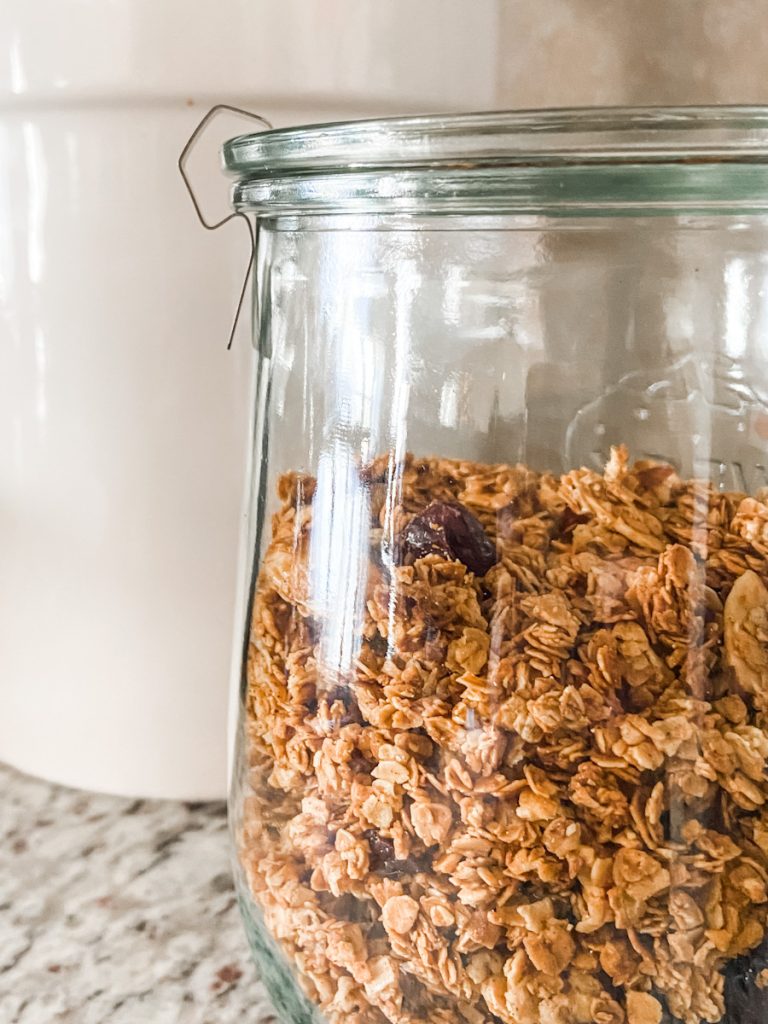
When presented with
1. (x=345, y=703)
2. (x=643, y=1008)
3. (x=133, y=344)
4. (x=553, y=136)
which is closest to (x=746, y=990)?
(x=643, y=1008)

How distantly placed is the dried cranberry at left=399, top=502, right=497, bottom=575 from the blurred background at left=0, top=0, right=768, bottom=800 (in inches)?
8.2

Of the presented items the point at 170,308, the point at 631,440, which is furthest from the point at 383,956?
the point at 170,308

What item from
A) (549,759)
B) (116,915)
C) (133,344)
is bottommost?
(116,915)

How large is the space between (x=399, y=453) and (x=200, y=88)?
0.74 feet

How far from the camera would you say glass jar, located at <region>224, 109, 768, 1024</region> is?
0.91 feet

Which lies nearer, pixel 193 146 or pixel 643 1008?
pixel 643 1008

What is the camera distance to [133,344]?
0.48m

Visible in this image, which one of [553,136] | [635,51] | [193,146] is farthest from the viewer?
[635,51]

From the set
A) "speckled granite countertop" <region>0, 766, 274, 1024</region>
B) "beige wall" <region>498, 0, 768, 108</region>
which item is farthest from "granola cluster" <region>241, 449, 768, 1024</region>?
"beige wall" <region>498, 0, 768, 108</region>

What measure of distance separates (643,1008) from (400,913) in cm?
7

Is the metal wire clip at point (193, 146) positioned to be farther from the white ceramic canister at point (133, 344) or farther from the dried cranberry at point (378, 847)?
the dried cranberry at point (378, 847)

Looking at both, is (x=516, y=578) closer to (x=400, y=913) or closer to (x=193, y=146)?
(x=400, y=913)

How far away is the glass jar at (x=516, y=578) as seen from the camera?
0.91ft

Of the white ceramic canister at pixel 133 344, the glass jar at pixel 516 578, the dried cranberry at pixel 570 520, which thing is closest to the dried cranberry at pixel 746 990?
the glass jar at pixel 516 578
